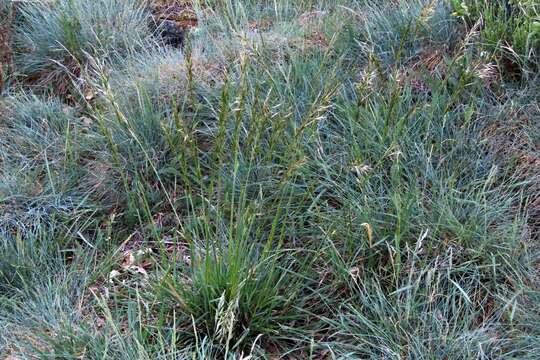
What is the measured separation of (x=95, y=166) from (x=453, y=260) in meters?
2.33

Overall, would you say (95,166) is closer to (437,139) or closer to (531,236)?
(437,139)

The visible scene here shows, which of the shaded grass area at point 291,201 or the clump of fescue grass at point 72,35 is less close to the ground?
the clump of fescue grass at point 72,35

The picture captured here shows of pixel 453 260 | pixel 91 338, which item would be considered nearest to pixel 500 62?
pixel 453 260

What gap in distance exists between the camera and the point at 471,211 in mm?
3594

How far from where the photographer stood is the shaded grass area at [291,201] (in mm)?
3148

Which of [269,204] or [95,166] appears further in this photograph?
[95,166]

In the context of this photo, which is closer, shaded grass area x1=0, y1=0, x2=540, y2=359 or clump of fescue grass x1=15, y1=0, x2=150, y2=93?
shaded grass area x1=0, y1=0, x2=540, y2=359

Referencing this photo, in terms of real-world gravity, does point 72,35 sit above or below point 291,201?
above

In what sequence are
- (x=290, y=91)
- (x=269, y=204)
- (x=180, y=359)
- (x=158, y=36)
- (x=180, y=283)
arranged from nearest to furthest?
(x=180, y=359), (x=180, y=283), (x=269, y=204), (x=290, y=91), (x=158, y=36)

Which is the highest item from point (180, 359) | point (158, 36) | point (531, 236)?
point (158, 36)

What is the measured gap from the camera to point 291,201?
3.89 m

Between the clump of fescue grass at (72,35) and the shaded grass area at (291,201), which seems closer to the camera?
the shaded grass area at (291,201)

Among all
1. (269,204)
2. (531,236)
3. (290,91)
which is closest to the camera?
(531,236)

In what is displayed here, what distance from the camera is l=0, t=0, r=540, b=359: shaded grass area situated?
3148 millimetres
